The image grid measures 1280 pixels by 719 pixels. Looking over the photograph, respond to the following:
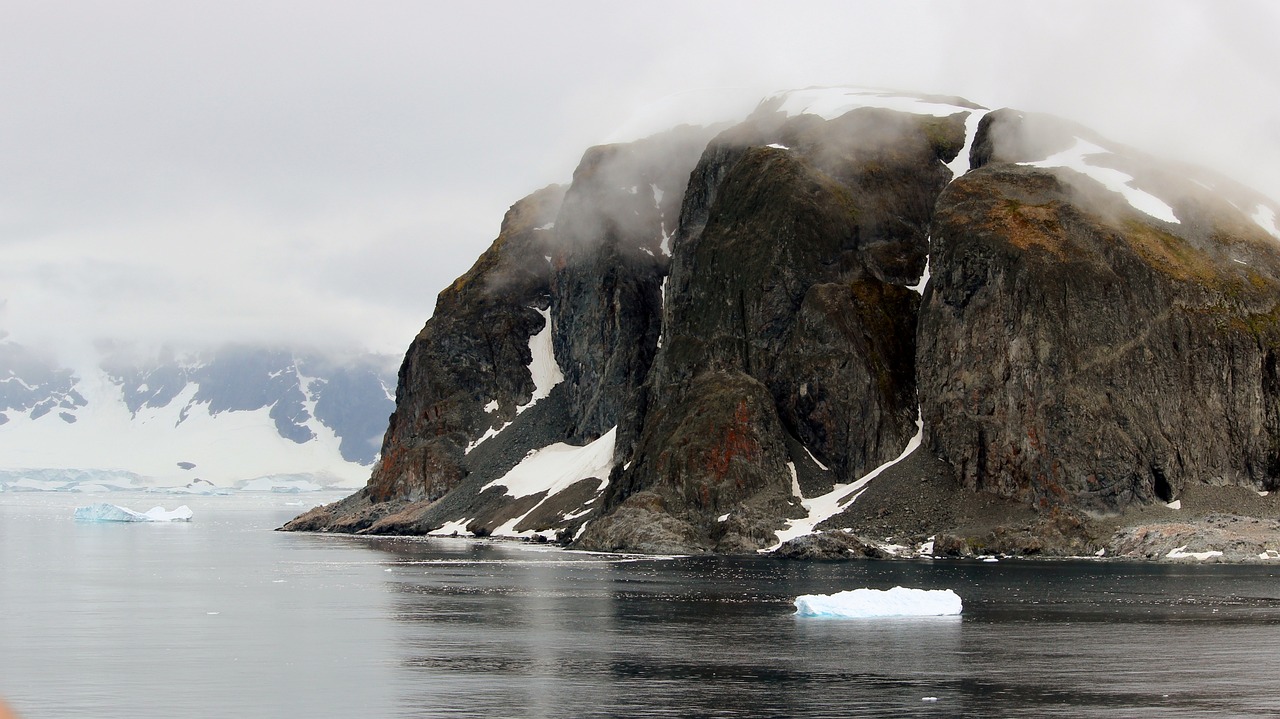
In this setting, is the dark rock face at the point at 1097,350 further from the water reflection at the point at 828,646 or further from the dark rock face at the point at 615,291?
the dark rock face at the point at 615,291

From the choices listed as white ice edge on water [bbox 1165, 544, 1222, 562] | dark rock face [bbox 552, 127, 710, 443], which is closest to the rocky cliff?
white ice edge on water [bbox 1165, 544, 1222, 562]

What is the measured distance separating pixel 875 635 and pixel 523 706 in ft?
73.4

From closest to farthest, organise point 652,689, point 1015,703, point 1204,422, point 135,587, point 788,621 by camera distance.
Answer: point 1015,703, point 652,689, point 788,621, point 135,587, point 1204,422

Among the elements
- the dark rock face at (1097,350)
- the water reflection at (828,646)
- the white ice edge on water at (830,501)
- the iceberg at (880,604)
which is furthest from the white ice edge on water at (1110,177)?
the iceberg at (880,604)

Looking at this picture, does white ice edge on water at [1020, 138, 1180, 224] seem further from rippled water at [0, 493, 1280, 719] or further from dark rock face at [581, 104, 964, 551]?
rippled water at [0, 493, 1280, 719]

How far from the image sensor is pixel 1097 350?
128875mm

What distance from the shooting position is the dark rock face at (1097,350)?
12481cm

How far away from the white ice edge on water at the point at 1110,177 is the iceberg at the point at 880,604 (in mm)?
84586

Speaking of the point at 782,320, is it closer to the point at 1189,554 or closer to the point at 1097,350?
the point at 1097,350

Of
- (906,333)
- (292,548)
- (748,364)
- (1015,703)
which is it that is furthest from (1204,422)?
(1015,703)

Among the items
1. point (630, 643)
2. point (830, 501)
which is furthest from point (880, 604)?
point (830, 501)

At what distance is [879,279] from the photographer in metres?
152

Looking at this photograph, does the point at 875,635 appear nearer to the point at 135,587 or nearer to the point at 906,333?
the point at 135,587

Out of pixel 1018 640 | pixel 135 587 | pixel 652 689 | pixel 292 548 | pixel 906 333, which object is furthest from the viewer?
pixel 906 333
